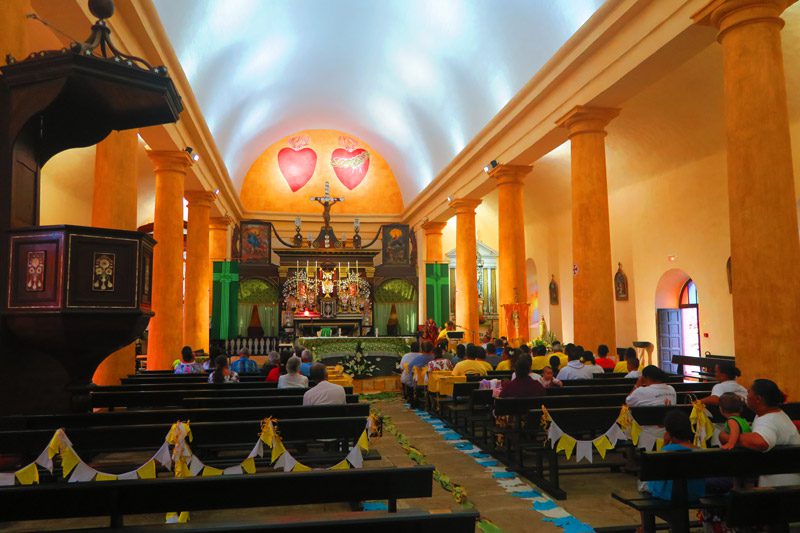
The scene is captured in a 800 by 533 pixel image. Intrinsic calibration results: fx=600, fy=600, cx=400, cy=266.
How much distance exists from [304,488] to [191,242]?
13.5 meters

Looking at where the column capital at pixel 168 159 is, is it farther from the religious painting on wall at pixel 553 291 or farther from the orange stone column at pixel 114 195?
the religious painting on wall at pixel 553 291

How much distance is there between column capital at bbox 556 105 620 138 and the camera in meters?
10.1

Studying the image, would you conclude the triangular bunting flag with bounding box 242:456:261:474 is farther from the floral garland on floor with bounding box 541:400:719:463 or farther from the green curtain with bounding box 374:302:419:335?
the green curtain with bounding box 374:302:419:335

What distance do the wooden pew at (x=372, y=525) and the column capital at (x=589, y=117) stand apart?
9.01m

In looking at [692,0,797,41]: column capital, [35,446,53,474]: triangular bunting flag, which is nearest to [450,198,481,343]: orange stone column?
[692,0,797,41]: column capital

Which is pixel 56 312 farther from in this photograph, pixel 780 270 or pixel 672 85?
pixel 672 85

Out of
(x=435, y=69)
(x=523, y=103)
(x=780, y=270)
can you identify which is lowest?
(x=780, y=270)

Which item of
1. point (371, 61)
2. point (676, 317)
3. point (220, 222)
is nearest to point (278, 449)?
point (676, 317)

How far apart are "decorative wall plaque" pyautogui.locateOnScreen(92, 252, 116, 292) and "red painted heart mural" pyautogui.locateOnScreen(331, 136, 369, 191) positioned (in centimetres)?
2145

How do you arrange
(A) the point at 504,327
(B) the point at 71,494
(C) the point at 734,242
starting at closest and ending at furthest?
(B) the point at 71,494
(C) the point at 734,242
(A) the point at 504,327

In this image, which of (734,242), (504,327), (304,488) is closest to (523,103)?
(504,327)

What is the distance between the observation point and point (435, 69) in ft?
48.9

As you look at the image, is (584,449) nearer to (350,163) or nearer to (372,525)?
(372,525)

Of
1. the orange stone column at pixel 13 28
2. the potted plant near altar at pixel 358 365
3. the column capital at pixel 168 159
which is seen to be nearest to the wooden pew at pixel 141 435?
the orange stone column at pixel 13 28
